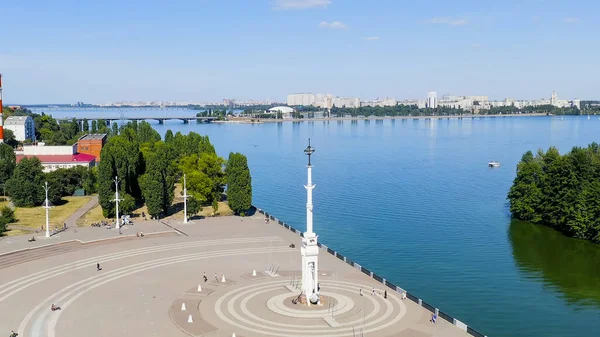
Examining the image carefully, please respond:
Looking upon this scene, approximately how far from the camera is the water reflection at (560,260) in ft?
143

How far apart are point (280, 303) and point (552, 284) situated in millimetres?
22905

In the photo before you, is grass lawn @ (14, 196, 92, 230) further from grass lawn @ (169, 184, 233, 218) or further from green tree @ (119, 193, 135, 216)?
grass lawn @ (169, 184, 233, 218)

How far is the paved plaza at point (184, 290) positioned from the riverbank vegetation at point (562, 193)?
27242 mm

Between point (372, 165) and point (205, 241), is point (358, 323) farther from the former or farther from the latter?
point (372, 165)

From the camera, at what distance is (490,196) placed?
8162 cm

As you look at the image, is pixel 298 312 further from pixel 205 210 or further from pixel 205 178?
pixel 205 210

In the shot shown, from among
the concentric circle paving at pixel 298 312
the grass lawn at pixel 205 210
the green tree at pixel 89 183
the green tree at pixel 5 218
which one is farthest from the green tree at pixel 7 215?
the concentric circle paving at pixel 298 312

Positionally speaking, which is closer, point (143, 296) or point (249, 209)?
point (143, 296)

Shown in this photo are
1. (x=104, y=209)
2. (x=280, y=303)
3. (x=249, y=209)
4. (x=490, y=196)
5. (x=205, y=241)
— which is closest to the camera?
(x=280, y=303)

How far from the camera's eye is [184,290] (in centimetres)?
3719

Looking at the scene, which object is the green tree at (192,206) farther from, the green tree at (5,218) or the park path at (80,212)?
the green tree at (5,218)

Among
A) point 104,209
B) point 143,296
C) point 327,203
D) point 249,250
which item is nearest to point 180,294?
point 143,296

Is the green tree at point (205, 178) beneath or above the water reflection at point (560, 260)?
above

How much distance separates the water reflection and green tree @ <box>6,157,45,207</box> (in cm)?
5182
